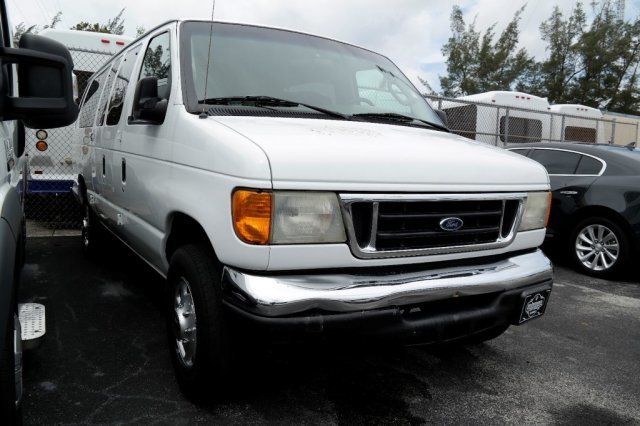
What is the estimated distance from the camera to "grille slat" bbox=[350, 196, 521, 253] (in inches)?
86.6

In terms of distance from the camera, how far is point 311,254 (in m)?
2.10

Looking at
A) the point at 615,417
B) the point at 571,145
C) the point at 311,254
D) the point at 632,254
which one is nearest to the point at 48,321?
the point at 311,254

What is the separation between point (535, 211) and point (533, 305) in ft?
1.72

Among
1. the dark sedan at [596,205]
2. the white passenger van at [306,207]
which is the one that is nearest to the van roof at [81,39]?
the white passenger van at [306,207]

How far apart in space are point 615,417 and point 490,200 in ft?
4.36

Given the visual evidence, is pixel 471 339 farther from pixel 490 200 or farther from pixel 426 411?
pixel 490 200

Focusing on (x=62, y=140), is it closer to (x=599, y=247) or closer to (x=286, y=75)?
(x=286, y=75)

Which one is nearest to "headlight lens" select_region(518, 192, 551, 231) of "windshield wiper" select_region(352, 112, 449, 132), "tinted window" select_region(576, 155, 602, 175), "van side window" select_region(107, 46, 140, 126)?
"windshield wiper" select_region(352, 112, 449, 132)

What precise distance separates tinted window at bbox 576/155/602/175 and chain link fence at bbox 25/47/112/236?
663 cm

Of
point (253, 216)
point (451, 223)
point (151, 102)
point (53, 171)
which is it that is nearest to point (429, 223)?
point (451, 223)

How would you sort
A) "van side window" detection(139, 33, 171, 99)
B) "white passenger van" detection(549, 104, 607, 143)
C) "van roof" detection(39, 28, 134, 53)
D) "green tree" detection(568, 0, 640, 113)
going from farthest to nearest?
"green tree" detection(568, 0, 640, 113) < "white passenger van" detection(549, 104, 607, 143) < "van roof" detection(39, 28, 134, 53) < "van side window" detection(139, 33, 171, 99)

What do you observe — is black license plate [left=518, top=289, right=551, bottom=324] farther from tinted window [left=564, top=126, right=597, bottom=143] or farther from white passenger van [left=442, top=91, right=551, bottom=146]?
tinted window [left=564, top=126, right=597, bottom=143]

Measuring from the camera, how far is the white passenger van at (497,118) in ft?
38.6

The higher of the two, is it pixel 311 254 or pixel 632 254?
pixel 311 254
